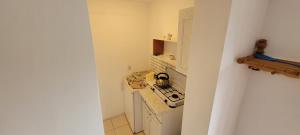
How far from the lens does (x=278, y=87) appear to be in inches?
42.5

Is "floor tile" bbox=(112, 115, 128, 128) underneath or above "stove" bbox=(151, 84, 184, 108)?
underneath

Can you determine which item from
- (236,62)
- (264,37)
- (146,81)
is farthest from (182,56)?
(146,81)

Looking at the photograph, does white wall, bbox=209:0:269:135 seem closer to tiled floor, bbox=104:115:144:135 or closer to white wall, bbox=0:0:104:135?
white wall, bbox=0:0:104:135

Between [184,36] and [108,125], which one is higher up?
[184,36]

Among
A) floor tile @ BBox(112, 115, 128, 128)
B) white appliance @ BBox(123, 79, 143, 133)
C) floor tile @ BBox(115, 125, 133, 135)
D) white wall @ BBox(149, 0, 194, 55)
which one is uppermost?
white wall @ BBox(149, 0, 194, 55)

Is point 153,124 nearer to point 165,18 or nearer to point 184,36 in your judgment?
point 184,36

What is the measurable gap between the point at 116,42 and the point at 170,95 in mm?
1345

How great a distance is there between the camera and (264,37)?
3.69ft

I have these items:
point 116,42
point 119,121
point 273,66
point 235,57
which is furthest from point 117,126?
point 273,66

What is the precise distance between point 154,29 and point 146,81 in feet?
3.12

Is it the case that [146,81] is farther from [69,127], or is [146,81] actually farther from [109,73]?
[69,127]

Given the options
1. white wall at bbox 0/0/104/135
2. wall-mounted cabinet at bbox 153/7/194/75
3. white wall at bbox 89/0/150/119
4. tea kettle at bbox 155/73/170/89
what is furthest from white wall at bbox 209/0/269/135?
white wall at bbox 89/0/150/119

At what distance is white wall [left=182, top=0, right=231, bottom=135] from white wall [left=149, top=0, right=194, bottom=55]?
2.56 feet

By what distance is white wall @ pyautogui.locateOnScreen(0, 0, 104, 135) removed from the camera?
19.3 inches
